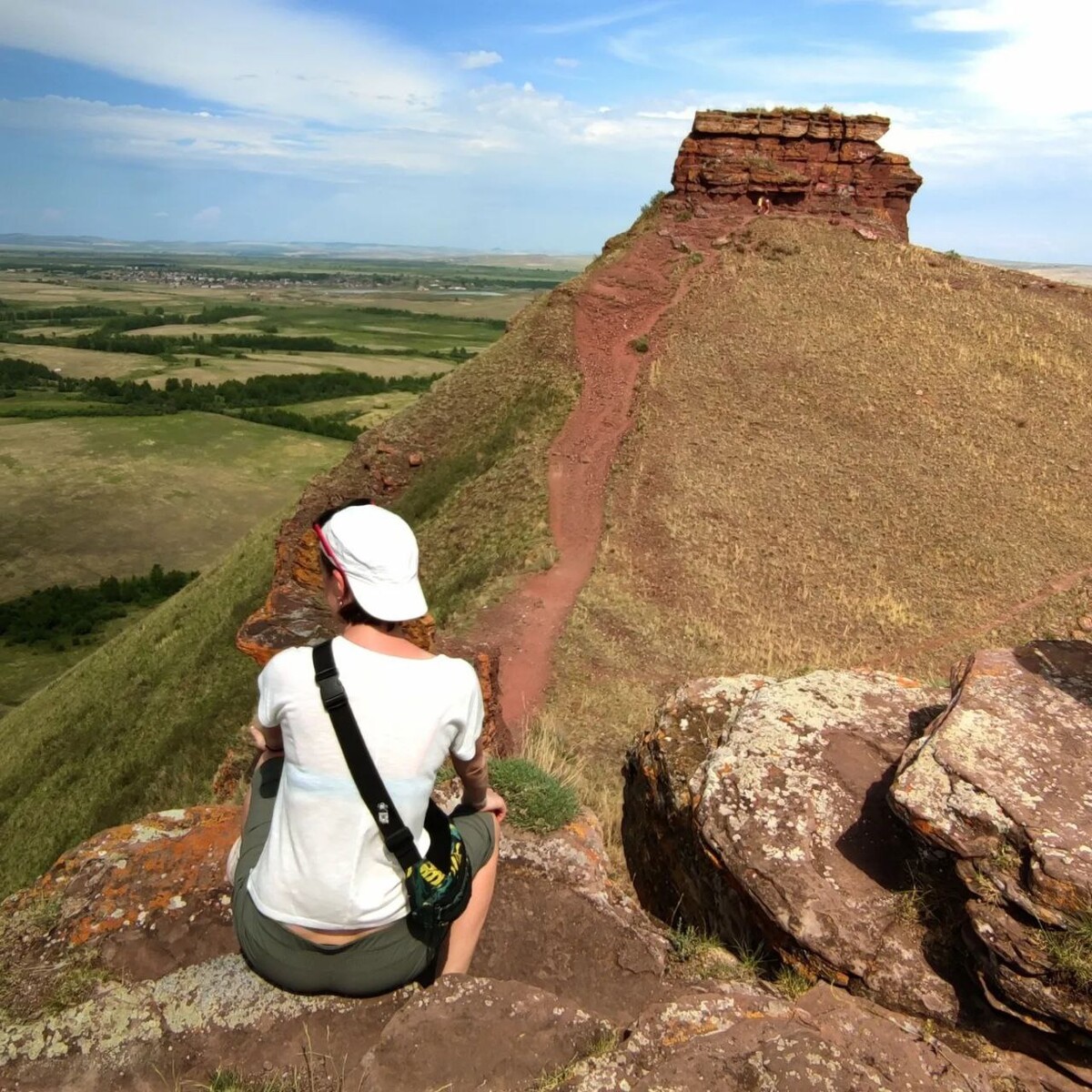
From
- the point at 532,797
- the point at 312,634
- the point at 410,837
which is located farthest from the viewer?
the point at 312,634

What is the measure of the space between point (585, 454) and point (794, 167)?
53.6ft

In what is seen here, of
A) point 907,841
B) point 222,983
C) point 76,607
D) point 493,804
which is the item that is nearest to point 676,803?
point 907,841

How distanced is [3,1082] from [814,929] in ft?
14.7

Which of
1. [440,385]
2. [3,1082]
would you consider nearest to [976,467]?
[440,385]

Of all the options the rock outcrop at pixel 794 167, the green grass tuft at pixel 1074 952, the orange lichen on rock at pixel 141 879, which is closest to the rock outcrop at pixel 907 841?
the green grass tuft at pixel 1074 952

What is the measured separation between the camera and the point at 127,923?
4723mm

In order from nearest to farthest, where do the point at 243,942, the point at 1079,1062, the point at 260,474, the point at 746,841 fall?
1. the point at 243,942
2. the point at 1079,1062
3. the point at 746,841
4. the point at 260,474

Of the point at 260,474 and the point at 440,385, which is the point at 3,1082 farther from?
the point at 260,474

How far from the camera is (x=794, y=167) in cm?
3044

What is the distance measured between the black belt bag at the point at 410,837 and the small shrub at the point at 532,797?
82.1 inches

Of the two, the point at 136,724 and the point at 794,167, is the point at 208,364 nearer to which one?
the point at 794,167

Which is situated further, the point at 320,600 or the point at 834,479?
the point at 834,479

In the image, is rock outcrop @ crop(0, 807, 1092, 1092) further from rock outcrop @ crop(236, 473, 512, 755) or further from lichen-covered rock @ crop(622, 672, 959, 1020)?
rock outcrop @ crop(236, 473, 512, 755)

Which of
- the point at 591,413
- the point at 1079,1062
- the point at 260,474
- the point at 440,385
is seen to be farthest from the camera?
the point at 260,474
